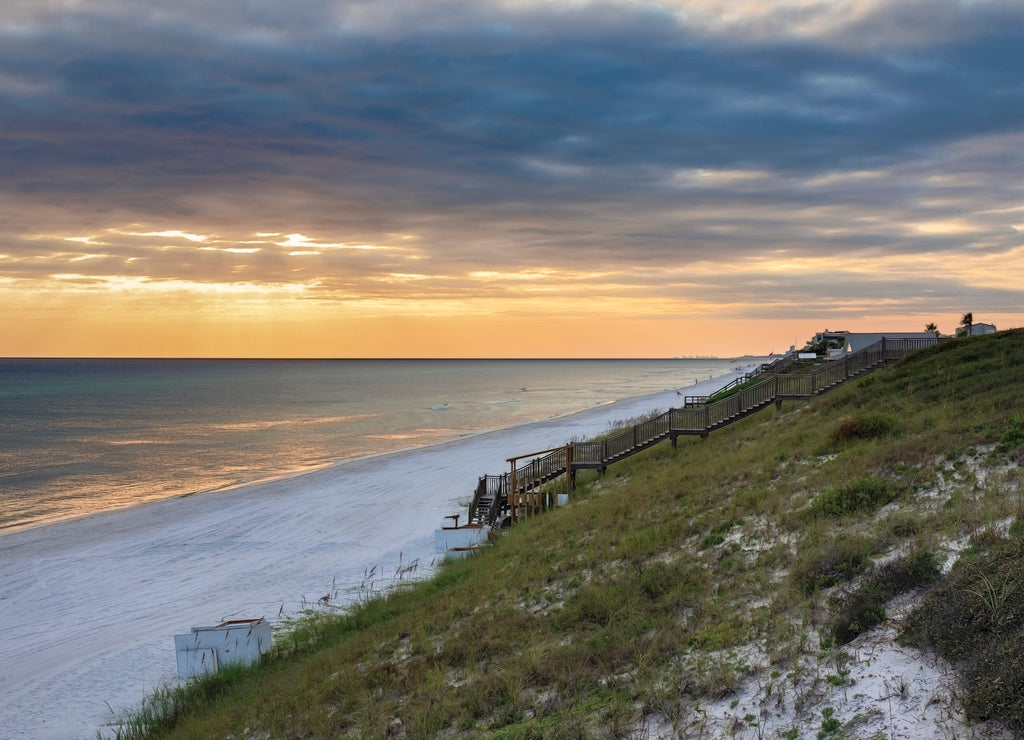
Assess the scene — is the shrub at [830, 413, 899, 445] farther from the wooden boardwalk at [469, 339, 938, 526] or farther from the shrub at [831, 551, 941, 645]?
the wooden boardwalk at [469, 339, 938, 526]

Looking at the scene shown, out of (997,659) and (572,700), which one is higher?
(997,659)

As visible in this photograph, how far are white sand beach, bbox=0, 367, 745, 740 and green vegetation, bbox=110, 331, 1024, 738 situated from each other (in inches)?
121

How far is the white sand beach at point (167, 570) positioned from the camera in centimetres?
1545

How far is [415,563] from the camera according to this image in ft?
72.4

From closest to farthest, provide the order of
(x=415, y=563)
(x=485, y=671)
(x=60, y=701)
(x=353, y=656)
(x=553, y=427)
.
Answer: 1. (x=485, y=671)
2. (x=353, y=656)
3. (x=60, y=701)
4. (x=415, y=563)
5. (x=553, y=427)

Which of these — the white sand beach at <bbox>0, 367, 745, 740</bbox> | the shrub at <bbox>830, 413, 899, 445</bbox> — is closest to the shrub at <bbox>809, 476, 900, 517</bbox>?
the shrub at <bbox>830, 413, 899, 445</bbox>

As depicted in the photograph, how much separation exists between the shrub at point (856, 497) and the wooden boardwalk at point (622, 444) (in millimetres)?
12194

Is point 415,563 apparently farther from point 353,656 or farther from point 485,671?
point 485,671

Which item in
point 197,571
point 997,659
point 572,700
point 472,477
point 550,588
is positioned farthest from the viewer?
point 472,477

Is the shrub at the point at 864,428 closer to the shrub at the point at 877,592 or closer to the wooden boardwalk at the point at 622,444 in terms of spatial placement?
the shrub at the point at 877,592

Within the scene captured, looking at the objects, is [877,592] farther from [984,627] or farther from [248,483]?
[248,483]

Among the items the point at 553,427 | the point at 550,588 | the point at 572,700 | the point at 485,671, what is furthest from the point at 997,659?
the point at 553,427

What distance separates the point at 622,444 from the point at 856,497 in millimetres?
14871

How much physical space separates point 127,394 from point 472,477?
4738 inches
